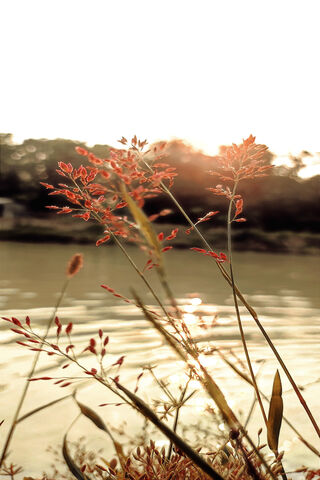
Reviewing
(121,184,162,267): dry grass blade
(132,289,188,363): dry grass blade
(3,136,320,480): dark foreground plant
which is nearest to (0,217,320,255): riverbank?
(3,136,320,480): dark foreground plant

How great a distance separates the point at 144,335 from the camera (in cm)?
485

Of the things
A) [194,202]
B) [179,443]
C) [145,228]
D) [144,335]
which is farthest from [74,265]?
[194,202]

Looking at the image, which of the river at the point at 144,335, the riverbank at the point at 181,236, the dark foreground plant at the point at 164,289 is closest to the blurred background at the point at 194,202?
the riverbank at the point at 181,236

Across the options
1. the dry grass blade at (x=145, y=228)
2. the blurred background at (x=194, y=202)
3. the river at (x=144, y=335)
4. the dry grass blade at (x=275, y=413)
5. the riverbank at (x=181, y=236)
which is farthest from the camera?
the blurred background at (x=194, y=202)

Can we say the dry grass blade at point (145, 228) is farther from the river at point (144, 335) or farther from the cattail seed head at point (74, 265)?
the river at point (144, 335)

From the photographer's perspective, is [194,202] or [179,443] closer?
[179,443]

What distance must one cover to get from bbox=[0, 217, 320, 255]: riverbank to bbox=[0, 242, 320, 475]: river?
4.34 meters

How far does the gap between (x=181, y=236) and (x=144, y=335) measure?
470 inches

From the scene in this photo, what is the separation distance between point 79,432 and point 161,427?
1937 millimetres

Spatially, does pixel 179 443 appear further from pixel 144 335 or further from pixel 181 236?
pixel 181 236

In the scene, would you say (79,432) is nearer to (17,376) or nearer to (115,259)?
(17,376)

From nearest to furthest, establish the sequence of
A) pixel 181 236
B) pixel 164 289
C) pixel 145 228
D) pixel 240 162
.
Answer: pixel 145 228, pixel 164 289, pixel 240 162, pixel 181 236

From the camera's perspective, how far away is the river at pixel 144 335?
8.56ft

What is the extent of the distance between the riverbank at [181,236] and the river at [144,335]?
14.2 ft
